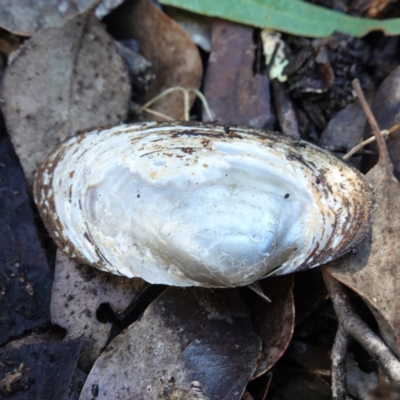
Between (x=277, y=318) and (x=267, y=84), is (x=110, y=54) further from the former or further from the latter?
(x=277, y=318)

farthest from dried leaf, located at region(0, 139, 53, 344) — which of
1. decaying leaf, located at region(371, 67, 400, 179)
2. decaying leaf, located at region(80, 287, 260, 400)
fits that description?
decaying leaf, located at region(371, 67, 400, 179)

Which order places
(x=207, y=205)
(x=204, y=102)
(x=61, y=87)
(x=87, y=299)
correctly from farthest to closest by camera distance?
(x=204, y=102), (x=61, y=87), (x=87, y=299), (x=207, y=205)

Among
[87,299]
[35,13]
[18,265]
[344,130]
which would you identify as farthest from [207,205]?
[35,13]

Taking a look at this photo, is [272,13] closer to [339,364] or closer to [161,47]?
[161,47]

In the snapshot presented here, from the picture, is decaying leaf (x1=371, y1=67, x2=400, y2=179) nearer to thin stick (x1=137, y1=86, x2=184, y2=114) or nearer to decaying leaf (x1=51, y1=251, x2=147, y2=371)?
thin stick (x1=137, y1=86, x2=184, y2=114)

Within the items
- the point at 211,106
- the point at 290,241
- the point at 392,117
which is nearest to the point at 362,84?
the point at 392,117

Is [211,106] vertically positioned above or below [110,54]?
below

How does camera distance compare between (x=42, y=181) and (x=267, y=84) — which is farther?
(x=267, y=84)
